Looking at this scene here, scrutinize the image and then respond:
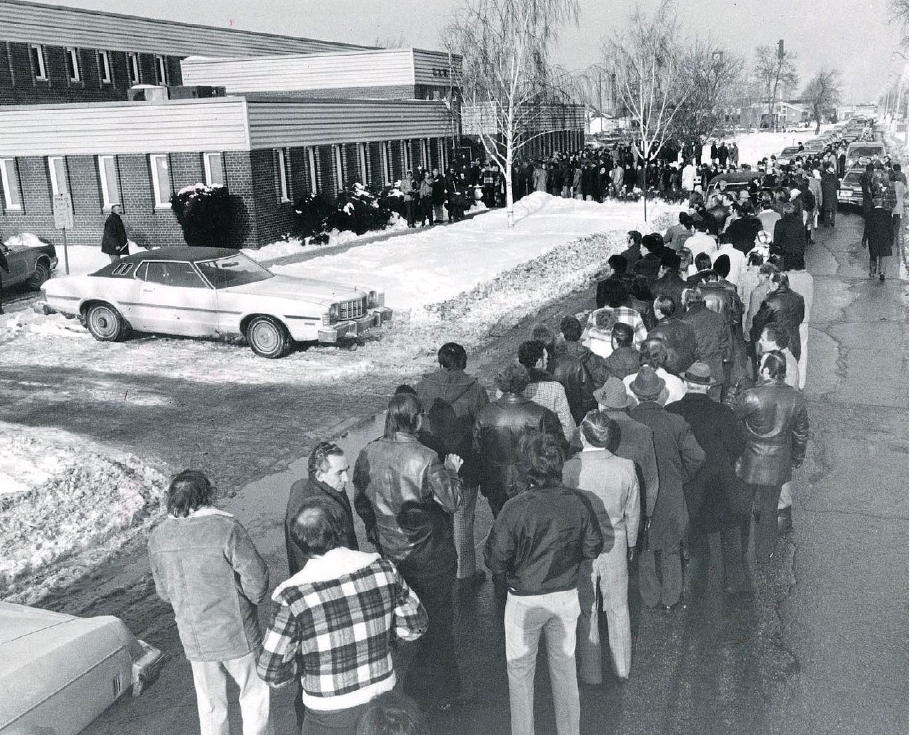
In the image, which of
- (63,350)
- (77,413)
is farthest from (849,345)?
(63,350)

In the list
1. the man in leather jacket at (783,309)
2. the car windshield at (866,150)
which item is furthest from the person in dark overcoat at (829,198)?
the man in leather jacket at (783,309)

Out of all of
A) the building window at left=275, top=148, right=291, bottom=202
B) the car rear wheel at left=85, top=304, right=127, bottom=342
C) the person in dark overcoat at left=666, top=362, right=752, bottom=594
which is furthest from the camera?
the building window at left=275, top=148, right=291, bottom=202

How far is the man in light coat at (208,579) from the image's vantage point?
4.01 metres

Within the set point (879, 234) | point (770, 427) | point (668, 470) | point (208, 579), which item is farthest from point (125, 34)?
point (208, 579)

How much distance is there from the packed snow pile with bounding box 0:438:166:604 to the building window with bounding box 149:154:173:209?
52.7ft

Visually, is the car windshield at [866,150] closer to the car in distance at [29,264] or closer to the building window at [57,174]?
the building window at [57,174]

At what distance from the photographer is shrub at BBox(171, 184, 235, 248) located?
2216 cm

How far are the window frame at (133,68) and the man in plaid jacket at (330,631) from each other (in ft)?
136

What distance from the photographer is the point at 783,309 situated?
889cm

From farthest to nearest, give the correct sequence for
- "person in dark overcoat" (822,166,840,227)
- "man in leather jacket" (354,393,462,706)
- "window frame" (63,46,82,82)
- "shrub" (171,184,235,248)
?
"window frame" (63,46,82,82), "person in dark overcoat" (822,166,840,227), "shrub" (171,184,235,248), "man in leather jacket" (354,393,462,706)

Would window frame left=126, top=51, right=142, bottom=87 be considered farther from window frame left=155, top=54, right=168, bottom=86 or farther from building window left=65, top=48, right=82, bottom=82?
building window left=65, top=48, right=82, bottom=82

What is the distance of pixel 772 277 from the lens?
923 centimetres

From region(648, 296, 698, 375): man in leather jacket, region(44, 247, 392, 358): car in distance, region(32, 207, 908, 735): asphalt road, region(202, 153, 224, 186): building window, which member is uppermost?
region(202, 153, 224, 186): building window

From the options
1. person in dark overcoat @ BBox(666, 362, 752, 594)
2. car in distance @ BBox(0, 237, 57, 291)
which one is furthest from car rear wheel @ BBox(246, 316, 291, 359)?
person in dark overcoat @ BBox(666, 362, 752, 594)
